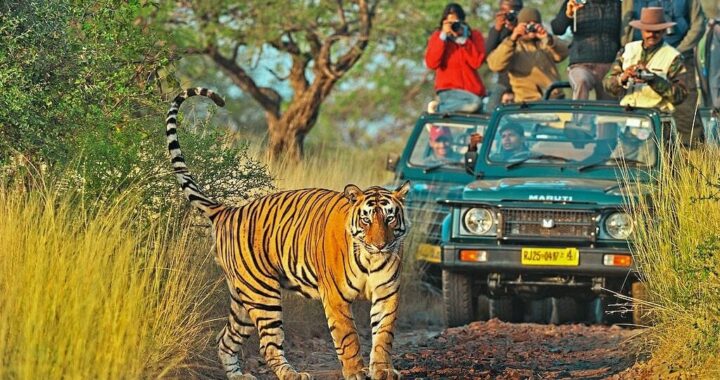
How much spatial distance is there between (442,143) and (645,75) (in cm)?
263

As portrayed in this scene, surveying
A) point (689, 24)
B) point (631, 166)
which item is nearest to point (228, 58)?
point (689, 24)

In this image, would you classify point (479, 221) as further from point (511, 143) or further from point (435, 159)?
point (435, 159)

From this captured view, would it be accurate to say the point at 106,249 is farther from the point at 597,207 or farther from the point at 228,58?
the point at 228,58

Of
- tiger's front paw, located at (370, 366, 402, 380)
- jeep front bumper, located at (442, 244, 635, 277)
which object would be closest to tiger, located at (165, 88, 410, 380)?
tiger's front paw, located at (370, 366, 402, 380)

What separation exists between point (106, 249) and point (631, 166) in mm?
6018

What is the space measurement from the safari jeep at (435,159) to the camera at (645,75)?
5.81ft

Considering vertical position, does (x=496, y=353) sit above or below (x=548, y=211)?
below

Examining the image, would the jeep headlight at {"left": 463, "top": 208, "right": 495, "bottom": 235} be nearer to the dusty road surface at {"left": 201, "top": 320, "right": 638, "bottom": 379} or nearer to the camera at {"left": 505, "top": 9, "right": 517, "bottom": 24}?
the dusty road surface at {"left": 201, "top": 320, "right": 638, "bottom": 379}

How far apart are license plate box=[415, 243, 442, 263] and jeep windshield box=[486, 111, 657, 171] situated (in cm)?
89

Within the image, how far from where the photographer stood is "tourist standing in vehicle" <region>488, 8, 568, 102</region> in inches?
642

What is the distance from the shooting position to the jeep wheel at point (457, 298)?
1259 cm

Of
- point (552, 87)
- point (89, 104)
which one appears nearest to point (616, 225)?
point (552, 87)

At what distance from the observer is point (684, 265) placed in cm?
966

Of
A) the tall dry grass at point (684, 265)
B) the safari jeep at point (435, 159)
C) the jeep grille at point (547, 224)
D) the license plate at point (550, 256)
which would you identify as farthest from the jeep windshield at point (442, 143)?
the tall dry grass at point (684, 265)
